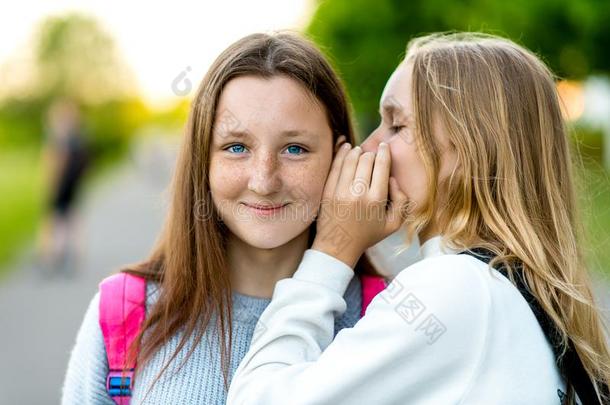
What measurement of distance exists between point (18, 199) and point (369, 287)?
17782 mm

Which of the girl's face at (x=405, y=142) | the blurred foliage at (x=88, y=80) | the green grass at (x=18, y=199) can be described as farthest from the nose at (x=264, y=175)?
the blurred foliage at (x=88, y=80)

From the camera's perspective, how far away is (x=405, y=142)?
7.93 ft

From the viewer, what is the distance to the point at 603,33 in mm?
15977

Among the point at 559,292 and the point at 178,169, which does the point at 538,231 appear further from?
the point at 178,169

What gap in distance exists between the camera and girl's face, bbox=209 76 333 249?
2.32 m

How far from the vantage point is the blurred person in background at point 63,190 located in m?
10.6

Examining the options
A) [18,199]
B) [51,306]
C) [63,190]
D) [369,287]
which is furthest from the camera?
[18,199]

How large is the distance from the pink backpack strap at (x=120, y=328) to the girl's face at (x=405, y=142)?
0.88 m

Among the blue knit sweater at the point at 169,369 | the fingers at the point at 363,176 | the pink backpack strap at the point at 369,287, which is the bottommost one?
the blue knit sweater at the point at 169,369

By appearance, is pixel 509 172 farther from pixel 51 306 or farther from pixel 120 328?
pixel 51 306

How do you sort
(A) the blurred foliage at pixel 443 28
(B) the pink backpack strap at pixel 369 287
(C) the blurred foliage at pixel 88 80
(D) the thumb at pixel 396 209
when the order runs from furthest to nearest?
1. (C) the blurred foliage at pixel 88 80
2. (A) the blurred foliage at pixel 443 28
3. (B) the pink backpack strap at pixel 369 287
4. (D) the thumb at pixel 396 209

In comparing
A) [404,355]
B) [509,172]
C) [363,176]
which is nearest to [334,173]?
[363,176]

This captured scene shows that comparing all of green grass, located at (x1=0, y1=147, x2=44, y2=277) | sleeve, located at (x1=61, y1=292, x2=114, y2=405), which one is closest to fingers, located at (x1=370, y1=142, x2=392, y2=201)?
sleeve, located at (x1=61, y1=292, x2=114, y2=405)

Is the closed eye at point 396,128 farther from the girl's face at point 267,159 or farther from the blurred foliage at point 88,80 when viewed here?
the blurred foliage at point 88,80
